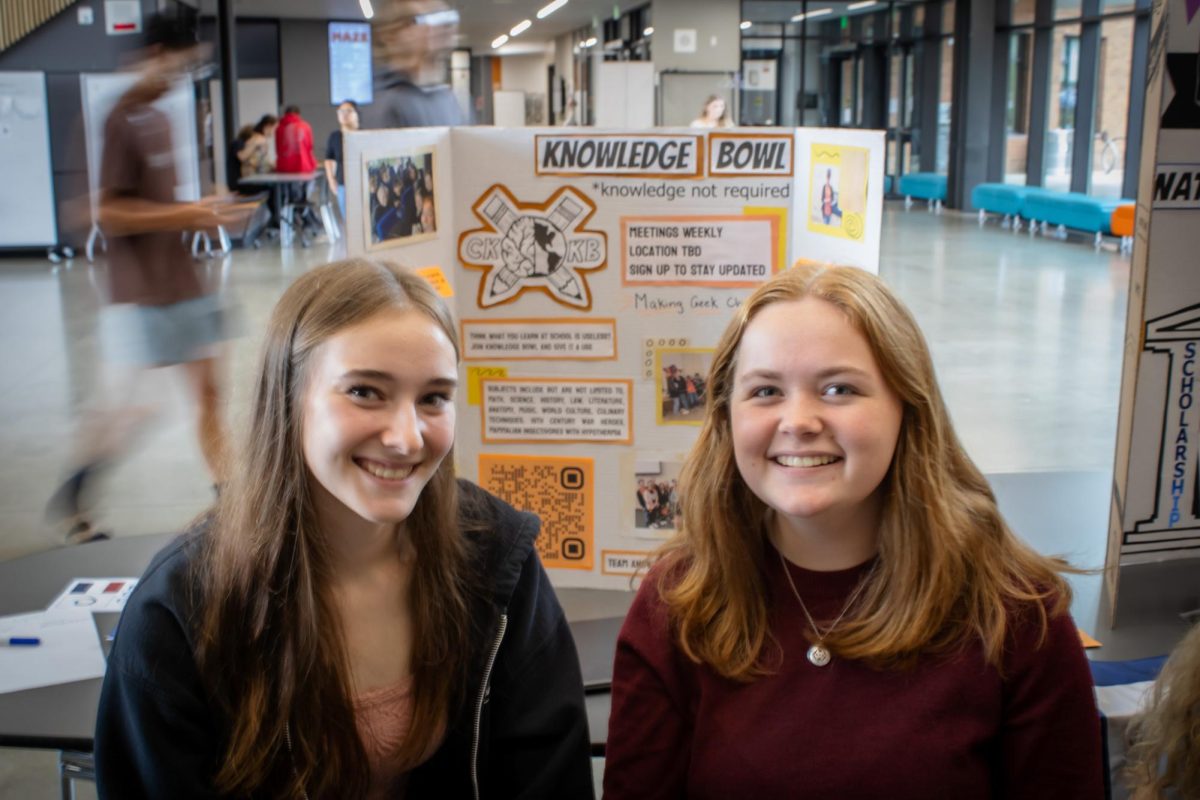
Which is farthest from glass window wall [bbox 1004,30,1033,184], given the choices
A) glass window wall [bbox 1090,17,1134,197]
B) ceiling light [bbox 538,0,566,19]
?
ceiling light [bbox 538,0,566,19]

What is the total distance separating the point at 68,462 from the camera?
493 cm

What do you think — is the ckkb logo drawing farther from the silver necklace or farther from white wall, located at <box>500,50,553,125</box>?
white wall, located at <box>500,50,553,125</box>

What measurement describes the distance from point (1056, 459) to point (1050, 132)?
11125 mm

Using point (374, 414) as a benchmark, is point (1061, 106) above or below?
above

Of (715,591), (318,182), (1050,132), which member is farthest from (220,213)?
(1050,132)

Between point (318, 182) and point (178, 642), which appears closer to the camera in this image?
point (178, 642)

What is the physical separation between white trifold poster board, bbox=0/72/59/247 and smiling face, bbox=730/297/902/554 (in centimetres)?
1163

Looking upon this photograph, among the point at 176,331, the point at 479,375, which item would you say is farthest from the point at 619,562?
the point at 176,331

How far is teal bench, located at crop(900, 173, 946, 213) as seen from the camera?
1677 centimetres

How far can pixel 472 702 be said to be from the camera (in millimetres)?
1441

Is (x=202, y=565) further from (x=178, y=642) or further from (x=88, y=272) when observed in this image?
(x=88, y=272)

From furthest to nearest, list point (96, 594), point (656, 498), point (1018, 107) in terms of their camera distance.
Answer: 1. point (1018, 107)
2. point (656, 498)
3. point (96, 594)

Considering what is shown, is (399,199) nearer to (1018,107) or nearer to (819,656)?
(819,656)

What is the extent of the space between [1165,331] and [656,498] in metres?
0.97
